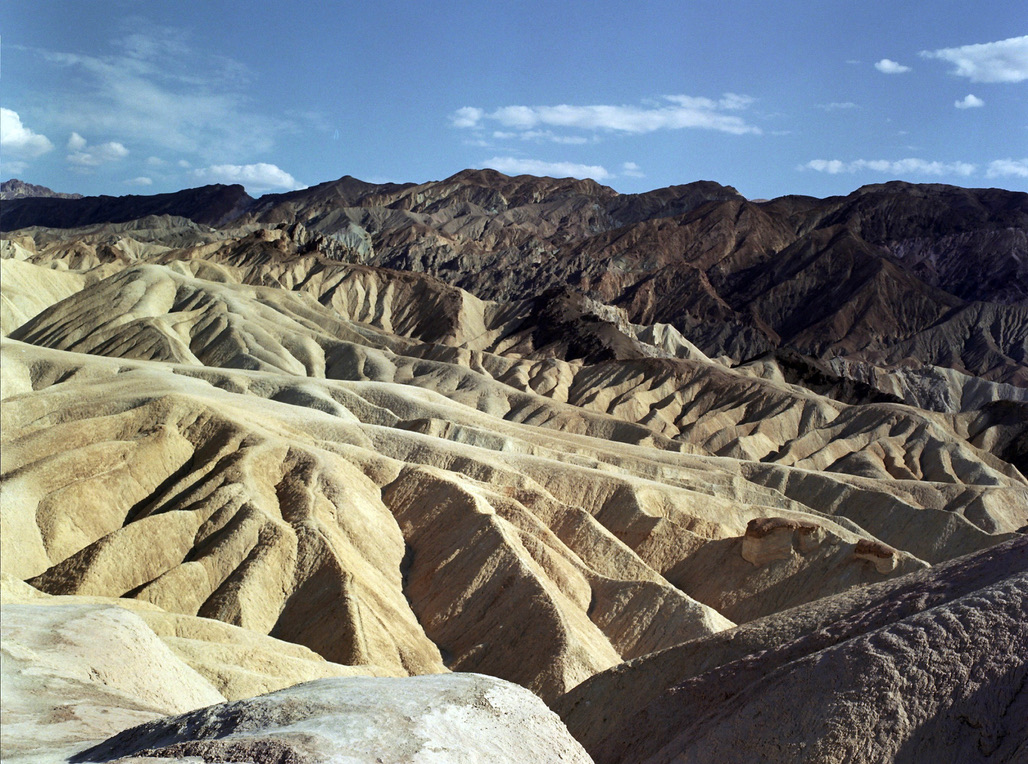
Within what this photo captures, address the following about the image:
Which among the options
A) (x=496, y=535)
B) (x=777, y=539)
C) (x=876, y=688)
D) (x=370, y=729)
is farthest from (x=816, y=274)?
(x=370, y=729)

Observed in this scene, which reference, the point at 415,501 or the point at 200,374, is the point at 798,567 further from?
the point at 200,374

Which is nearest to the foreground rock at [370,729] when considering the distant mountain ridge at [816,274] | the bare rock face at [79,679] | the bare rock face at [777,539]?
the bare rock face at [79,679]

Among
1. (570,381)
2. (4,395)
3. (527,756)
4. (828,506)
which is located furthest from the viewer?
(570,381)

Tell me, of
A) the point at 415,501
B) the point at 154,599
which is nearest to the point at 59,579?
the point at 154,599

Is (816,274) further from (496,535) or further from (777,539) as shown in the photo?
(496,535)

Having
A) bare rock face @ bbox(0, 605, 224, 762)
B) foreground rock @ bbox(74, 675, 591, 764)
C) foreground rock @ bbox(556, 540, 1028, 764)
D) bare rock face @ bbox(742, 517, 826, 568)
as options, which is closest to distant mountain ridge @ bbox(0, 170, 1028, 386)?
bare rock face @ bbox(742, 517, 826, 568)

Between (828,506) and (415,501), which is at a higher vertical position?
(415,501)
